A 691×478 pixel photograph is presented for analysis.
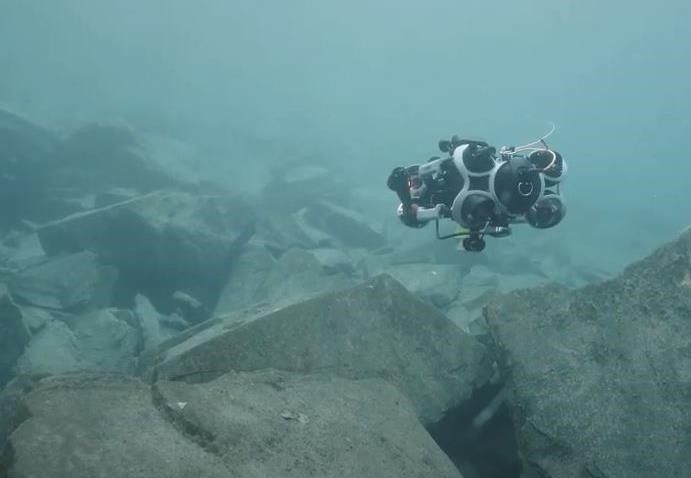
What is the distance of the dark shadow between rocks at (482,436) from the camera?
5.34m

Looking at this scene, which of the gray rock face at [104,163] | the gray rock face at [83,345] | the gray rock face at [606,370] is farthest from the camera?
the gray rock face at [104,163]

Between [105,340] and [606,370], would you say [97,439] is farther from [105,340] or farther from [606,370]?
[105,340]

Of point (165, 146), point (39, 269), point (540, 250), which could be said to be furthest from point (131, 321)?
point (540, 250)

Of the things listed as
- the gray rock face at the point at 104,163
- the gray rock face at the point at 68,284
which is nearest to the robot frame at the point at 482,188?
the gray rock face at the point at 68,284

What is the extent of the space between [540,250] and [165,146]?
51.4ft

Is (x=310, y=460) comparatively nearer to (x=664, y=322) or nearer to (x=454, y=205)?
(x=454, y=205)

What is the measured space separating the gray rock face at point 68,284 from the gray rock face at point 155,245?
431 millimetres

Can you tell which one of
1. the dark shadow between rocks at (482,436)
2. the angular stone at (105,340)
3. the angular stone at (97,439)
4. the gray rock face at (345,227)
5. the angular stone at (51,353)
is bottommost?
the gray rock face at (345,227)

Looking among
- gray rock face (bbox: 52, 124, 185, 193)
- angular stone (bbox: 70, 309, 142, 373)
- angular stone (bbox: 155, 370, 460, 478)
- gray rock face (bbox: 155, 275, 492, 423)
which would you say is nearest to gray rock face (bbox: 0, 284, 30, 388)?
angular stone (bbox: 70, 309, 142, 373)

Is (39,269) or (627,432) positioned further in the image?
(39,269)

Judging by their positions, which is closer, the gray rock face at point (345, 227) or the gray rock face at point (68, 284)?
the gray rock face at point (68, 284)

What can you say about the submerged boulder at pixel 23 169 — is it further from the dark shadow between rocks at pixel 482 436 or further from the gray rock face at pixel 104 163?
the dark shadow between rocks at pixel 482 436

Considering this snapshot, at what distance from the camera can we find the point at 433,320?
18.7 ft

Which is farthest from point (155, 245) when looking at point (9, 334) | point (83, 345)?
point (9, 334)
